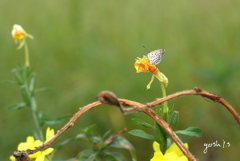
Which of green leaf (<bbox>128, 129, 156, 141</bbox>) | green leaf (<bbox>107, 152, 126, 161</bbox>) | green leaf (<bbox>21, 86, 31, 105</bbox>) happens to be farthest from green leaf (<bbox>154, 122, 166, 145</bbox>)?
green leaf (<bbox>21, 86, 31, 105</bbox>)

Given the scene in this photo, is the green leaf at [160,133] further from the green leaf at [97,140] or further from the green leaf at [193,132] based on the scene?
the green leaf at [97,140]

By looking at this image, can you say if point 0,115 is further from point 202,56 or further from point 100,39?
point 202,56

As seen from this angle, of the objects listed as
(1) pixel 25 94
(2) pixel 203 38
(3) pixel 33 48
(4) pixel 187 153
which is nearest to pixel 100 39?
(3) pixel 33 48

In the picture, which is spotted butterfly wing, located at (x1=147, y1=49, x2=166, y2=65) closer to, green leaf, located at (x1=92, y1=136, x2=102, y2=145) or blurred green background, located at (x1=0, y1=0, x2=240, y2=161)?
green leaf, located at (x1=92, y1=136, x2=102, y2=145)

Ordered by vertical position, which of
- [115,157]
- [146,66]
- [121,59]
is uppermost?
[146,66]

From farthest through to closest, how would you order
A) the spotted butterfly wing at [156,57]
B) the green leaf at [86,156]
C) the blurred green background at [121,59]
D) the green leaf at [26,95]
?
1. the blurred green background at [121,59]
2. the green leaf at [26,95]
3. the green leaf at [86,156]
4. the spotted butterfly wing at [156,57]

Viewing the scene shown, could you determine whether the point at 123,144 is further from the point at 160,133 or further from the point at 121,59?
the point at 121,59

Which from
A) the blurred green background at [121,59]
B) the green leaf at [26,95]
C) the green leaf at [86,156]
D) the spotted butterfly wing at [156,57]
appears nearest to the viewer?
the spotted butterfly wing at [156,57]

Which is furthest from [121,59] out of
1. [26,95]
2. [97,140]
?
[97,140]

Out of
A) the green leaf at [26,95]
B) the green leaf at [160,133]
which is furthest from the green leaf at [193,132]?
the green leaf at [26,95]
